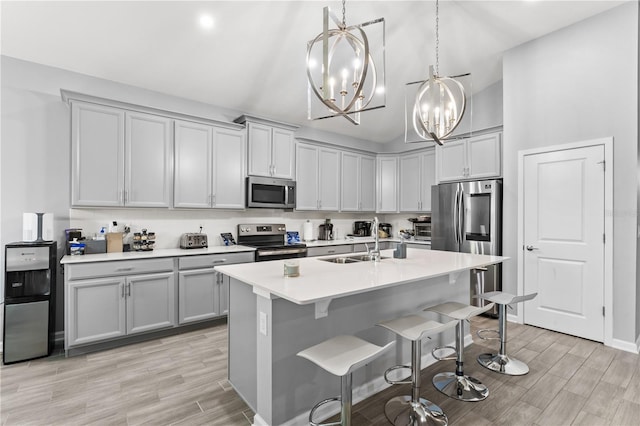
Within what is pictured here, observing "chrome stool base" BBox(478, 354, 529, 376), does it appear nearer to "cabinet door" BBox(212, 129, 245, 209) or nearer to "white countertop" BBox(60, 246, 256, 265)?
"white countertop" BBox(60, 246, 256, 265)

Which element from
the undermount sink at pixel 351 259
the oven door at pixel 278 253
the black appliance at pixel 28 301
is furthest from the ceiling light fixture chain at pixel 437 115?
the black appliance at pixel 28 301

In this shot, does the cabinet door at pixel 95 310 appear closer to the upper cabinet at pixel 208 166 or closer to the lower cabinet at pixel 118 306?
the lower cabinet at pixel 118 306

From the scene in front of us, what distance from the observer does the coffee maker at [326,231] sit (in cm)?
562

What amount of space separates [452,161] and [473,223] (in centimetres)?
111

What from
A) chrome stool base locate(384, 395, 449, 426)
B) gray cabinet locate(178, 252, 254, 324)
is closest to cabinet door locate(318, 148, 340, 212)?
gray cabinet locate(178, 252, 254, 324)

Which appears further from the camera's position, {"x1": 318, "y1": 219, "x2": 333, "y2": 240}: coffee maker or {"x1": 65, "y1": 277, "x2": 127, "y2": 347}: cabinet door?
{"x1": 318, "y1": 219, "x2": 333, "y2": 240}: coffee maker

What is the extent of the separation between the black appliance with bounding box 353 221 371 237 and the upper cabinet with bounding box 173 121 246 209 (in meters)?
2.60

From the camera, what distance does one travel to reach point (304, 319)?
2.05 m

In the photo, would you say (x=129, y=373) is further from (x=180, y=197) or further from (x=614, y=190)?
(x=614, y=190)

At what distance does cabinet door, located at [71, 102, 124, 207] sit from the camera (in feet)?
10.5

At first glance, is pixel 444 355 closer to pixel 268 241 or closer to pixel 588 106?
pixel 268 241

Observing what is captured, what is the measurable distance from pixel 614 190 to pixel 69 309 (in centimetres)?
550

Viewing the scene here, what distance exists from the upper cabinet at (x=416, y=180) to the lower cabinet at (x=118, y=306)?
410 cm

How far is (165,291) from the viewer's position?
3.44m
